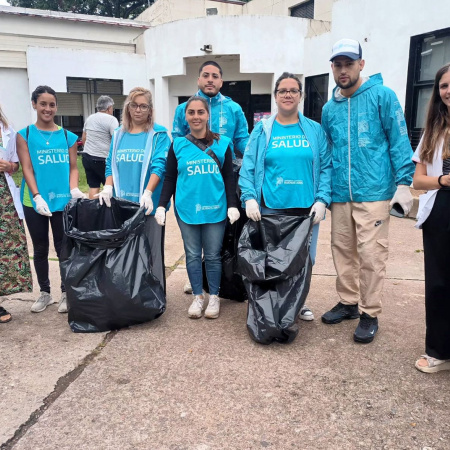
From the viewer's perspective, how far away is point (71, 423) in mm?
2213

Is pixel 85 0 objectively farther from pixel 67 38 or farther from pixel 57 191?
pixel 57 191

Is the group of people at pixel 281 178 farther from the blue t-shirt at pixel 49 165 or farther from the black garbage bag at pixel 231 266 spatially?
the black garbage bag at pixel 231 266

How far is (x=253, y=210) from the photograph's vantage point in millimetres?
3064

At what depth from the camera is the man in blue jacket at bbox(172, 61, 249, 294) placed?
3744mm

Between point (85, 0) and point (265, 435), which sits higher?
point (85, 0)

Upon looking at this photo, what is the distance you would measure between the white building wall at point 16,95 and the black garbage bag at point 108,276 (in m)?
15.5

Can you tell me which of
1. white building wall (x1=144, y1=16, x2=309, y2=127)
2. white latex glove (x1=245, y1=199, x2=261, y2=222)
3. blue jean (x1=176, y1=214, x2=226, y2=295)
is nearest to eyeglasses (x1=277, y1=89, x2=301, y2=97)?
white latex glove (x1=245, y1=199, x2=261, y2=222)

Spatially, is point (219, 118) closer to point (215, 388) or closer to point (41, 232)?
point (41, 232)

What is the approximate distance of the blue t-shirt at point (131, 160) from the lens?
3.44 meters

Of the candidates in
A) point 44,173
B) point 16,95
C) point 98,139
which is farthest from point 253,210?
point 16,95

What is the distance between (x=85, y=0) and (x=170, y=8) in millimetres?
15957

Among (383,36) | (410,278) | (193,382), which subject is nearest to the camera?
(193,382)

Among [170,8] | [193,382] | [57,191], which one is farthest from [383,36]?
[170,8]

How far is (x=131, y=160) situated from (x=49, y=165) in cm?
68
